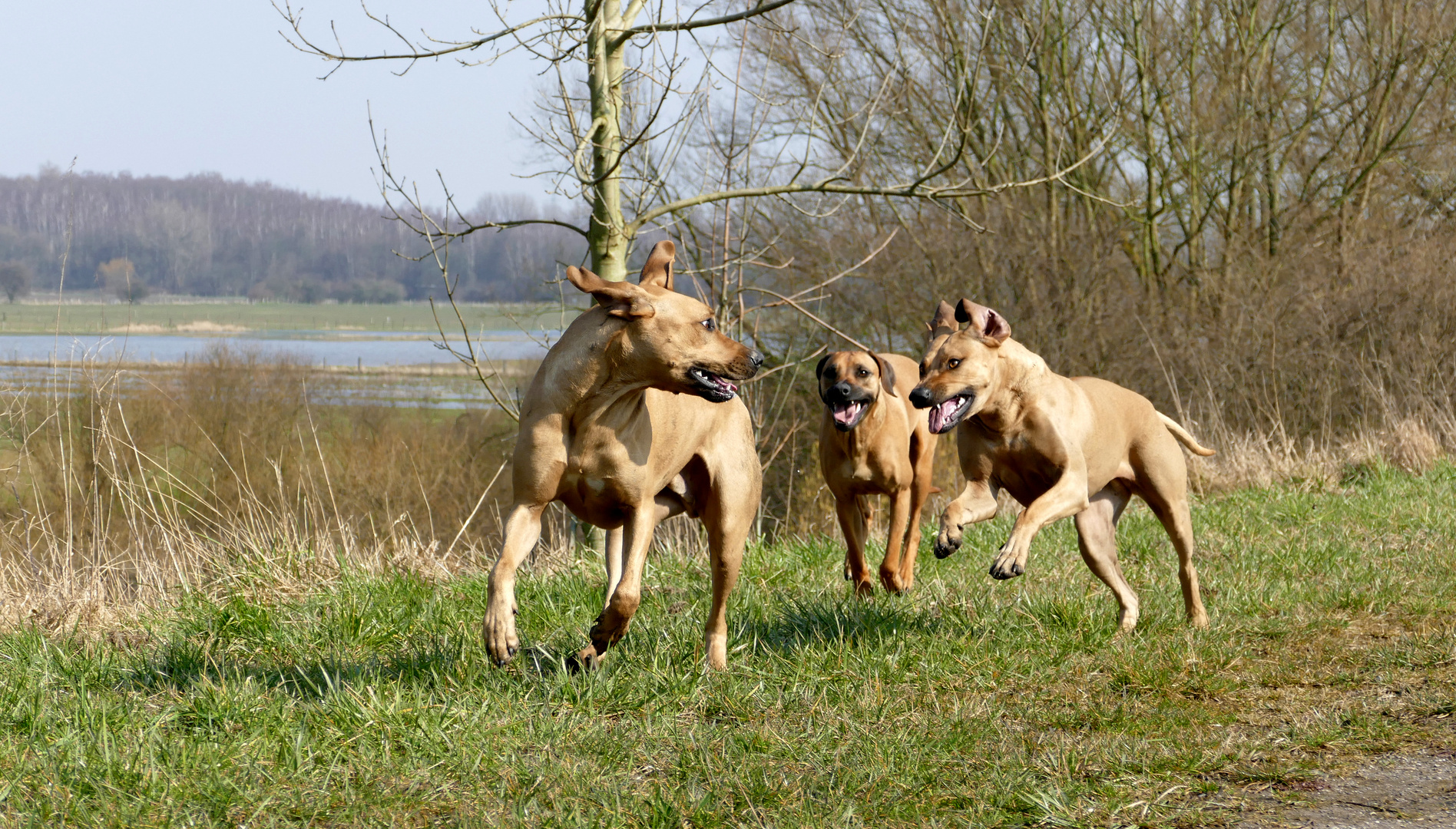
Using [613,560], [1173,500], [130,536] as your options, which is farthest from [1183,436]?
[130,536]

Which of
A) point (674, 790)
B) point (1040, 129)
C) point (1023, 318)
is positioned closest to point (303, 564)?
point (674, 790)

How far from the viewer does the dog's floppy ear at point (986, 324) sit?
502 cm

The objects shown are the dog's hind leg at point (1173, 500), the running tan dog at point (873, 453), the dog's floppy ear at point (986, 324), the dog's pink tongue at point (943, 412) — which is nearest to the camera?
the dog's pink tongue at point (943, 412)

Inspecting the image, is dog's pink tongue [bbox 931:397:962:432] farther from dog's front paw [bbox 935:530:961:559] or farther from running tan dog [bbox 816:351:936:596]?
running tan dog [bbox 816:351:936:596]

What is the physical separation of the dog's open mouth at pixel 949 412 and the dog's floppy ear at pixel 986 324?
0.30 metres

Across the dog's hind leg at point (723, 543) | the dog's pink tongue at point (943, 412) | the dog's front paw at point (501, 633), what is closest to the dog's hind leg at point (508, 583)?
the dog's front paw at point (501, 633)

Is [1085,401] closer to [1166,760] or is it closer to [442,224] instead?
[1166,760]

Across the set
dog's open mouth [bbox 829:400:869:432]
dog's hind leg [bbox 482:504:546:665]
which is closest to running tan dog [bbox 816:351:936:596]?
dog's open mouth [bbox 829:400:869:432]

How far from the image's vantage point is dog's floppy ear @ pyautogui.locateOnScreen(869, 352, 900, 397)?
6479 millimetres

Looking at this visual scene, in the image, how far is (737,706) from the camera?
4258 mm

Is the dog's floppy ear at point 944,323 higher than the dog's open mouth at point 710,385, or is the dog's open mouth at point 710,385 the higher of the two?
the dog's floppy ear at point 944,323

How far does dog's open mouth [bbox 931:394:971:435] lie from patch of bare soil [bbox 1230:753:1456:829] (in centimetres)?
180

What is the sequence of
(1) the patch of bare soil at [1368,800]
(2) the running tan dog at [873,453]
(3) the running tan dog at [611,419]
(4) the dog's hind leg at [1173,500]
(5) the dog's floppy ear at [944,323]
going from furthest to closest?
(2) the running tan dog at [873,453], (4) the dog's hind leg at [1173,500], (5) the dog's floppy ear at [944,323], (3) the running tan dog at [611,419], (1) the patch of bare soil at [1368,800]

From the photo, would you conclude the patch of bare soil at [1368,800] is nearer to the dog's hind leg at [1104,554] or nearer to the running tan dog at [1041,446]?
the running tan dog at [1041,446]
